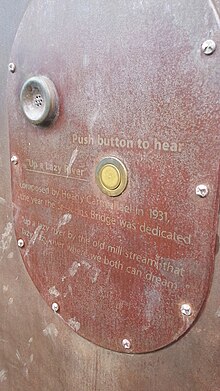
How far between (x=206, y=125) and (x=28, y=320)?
0.66m

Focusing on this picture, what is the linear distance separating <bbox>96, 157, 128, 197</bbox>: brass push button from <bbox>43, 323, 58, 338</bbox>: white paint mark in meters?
0.38

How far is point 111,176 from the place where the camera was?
0.70m

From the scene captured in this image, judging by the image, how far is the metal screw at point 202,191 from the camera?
1.93 ft

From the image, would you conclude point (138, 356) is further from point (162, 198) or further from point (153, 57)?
point (153, 57)

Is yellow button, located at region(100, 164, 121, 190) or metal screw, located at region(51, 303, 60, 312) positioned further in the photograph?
metal screw, located at region(51, 303, 60, 312)

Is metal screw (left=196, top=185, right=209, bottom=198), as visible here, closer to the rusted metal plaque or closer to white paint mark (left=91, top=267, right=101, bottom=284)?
the rusted metal plaque

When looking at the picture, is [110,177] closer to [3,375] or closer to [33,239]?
[33,239]

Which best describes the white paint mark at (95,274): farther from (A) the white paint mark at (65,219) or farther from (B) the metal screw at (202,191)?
(B) the metal screw at (202,191)

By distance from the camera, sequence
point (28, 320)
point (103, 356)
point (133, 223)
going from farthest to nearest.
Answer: point (28, 320), point (103, 356), point (133, 223)

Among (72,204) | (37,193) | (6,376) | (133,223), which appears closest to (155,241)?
(133,223)

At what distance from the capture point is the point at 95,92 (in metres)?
0.69

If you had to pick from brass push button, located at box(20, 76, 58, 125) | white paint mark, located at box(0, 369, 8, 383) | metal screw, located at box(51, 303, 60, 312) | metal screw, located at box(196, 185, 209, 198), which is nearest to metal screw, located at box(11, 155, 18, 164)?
brass push button, located at box(20, 76, 58, 125)

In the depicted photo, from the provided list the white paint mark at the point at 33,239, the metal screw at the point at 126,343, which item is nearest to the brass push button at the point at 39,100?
the white paint mark at the point at 33,239

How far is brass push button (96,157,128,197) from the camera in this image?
2.25ft
